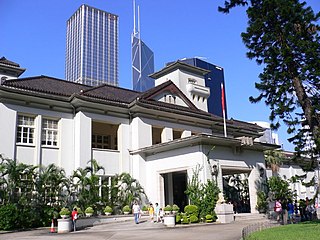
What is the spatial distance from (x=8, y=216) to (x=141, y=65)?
78.1 metres

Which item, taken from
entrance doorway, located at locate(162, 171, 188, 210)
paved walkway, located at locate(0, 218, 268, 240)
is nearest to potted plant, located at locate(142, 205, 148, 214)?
paved walkway, located at locate(0, 218, 268, 240)

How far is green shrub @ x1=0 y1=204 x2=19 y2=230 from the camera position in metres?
19.0

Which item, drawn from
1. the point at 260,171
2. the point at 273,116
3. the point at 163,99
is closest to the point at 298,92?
the point at 273,116

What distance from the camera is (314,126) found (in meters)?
16.8

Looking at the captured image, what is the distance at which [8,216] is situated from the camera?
62.9 ft

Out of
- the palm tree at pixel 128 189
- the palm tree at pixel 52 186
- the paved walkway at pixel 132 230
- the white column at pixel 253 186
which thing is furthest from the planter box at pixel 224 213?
the palm tree at pixel 52 186

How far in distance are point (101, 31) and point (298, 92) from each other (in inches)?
6127

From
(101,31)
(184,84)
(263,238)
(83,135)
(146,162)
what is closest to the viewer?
(263,238)

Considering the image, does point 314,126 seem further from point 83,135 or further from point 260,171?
point 83,135

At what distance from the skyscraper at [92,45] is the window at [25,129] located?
374ft

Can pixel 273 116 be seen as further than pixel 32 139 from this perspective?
No

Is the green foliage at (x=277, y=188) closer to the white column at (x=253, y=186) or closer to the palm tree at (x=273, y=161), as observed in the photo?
the white column at (x=253, y=186)

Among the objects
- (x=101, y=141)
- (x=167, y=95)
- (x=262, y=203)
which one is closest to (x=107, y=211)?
(x=101, y=141)

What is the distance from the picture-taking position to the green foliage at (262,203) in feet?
81.5
